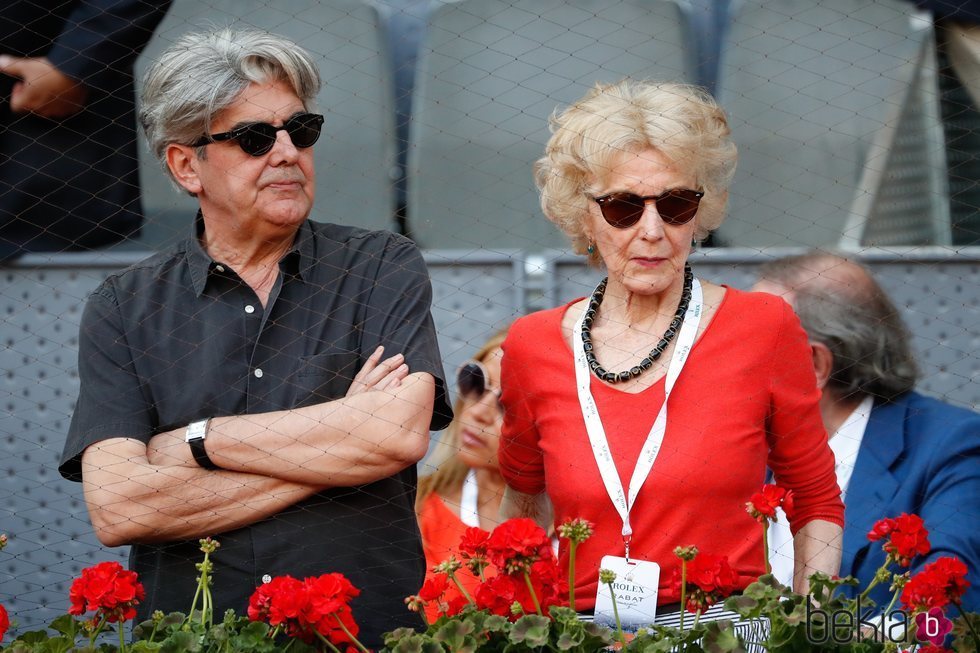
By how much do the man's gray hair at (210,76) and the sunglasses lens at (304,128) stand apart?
55 millimetres

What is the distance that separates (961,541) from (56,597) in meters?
2.04

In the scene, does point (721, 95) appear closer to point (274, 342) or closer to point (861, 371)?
point (861, 371)

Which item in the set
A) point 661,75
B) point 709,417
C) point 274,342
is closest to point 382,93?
point 661,75

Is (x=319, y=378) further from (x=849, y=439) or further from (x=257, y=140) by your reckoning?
(x=849, y=439)

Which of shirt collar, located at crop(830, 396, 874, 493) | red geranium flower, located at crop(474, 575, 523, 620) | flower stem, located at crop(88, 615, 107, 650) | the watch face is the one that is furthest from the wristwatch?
shirt collar, located at crop(830, 396, 874, 493)

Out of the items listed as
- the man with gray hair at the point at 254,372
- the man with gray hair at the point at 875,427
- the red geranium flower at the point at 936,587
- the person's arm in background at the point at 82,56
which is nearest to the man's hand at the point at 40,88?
the person's arm in background at the point at 82,56

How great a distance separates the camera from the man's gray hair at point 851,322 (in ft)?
10.6

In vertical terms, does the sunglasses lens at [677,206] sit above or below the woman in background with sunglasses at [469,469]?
above

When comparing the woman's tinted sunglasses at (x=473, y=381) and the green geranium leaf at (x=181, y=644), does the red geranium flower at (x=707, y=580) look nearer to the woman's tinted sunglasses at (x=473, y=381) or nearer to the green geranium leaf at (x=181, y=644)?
the green geranium leaf at (x=181, y=644)

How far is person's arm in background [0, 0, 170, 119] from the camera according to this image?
3289 mm

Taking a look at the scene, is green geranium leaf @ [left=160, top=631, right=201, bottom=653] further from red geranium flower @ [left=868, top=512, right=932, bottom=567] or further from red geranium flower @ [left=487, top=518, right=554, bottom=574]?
red geranium flower @ [left=868, top=512, right=932, bottom=567]

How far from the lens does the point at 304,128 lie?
8.65 feet

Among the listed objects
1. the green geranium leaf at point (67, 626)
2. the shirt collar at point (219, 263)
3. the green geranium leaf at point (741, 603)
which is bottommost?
the green geranium leaf at point (67, 626)

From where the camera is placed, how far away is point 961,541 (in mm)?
2855
